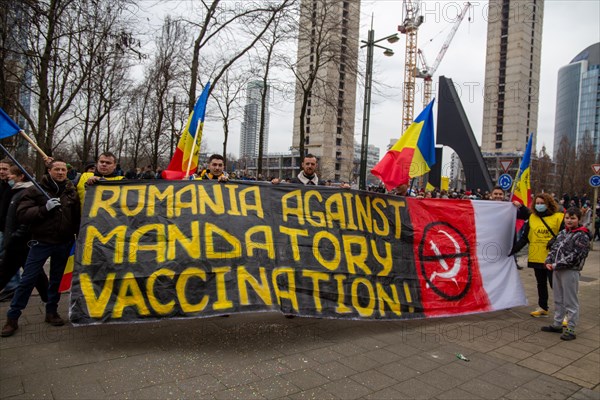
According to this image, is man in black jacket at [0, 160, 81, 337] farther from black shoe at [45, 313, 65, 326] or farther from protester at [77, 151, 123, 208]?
protester at [77, 151, 123, 208]

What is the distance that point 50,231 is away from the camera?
458 cm

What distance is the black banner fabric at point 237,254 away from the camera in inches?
167

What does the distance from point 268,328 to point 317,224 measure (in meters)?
1.34

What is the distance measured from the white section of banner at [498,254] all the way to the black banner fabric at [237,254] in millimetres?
1271

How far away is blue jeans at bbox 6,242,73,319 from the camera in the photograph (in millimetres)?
4469

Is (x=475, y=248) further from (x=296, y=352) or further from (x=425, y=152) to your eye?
(x=296, y=352)

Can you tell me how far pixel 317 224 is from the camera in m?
5.14

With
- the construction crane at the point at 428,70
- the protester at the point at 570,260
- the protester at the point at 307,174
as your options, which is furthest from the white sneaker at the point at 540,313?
the construction crane at the point at 428,70

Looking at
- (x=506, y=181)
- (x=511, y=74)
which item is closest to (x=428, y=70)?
(x=511, y=74)

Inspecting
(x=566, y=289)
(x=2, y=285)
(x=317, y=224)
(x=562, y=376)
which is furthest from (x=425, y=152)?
(x=2, y=285)

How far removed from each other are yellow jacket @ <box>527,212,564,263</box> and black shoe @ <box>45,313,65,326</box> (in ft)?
19.9

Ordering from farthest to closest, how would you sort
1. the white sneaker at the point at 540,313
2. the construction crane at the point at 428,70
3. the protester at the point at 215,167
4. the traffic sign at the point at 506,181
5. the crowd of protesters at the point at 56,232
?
the construction crane at the point at 428,70 → the traffic sign at the point at 506,181 → the white sneaker at the point at 540,313 → the protester at the point at 215,167 → the crowd of protesters at the point at 56,232

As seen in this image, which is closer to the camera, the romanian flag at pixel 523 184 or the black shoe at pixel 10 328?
the black shoe at pixel 10 328

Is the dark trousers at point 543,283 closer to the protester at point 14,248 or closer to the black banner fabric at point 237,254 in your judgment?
the black banner fabric at point 237,254
